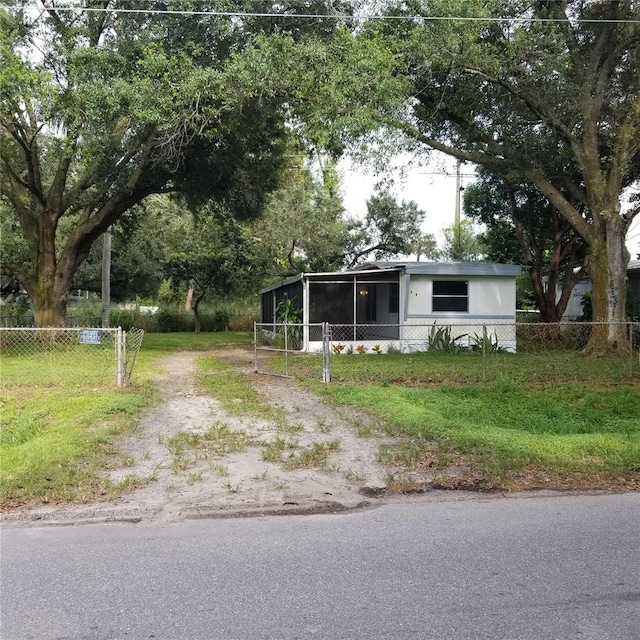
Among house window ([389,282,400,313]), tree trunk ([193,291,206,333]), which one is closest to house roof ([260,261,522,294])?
house window ([389,282,400,313])

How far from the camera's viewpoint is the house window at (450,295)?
65.4 ft

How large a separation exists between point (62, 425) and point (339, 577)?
5.24m

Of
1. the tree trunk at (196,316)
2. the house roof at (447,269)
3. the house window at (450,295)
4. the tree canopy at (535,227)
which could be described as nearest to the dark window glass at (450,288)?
the house window at (450,295)

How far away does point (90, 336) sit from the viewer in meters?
10.9

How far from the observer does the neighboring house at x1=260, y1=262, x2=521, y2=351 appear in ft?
64.3

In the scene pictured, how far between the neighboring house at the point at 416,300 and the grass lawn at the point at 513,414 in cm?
453

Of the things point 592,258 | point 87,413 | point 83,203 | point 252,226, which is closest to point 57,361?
point 87,413

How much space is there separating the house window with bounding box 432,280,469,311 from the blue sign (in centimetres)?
1198

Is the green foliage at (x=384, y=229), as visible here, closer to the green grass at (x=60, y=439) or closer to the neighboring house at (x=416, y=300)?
the neighboring house at (x=416, y=300)

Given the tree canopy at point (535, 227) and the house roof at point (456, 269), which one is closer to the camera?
the house roof at point (456, 269)

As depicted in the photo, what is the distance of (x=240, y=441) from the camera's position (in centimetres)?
716

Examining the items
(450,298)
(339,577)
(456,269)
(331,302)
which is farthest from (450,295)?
(339,577)

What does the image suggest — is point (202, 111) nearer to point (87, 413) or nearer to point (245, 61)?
point (245, 61)

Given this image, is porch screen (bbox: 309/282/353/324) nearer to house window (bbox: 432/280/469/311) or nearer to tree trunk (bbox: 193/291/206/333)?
house window (bbox: 432/280/469/311)
